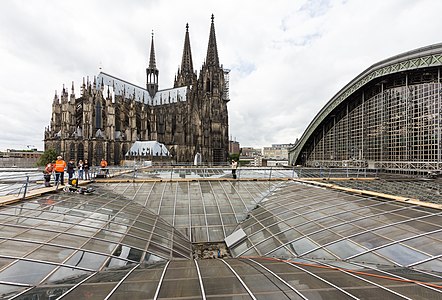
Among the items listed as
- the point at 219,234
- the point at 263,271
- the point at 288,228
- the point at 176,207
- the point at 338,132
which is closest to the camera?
the point at 263,271

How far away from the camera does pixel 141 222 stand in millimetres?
9664

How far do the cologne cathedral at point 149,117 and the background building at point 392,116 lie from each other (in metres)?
35.0

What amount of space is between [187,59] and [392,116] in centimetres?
6989

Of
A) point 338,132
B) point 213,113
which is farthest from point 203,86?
point 338,132

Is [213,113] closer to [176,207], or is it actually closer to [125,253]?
[176,207]

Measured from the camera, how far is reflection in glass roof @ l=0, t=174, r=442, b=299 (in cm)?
424

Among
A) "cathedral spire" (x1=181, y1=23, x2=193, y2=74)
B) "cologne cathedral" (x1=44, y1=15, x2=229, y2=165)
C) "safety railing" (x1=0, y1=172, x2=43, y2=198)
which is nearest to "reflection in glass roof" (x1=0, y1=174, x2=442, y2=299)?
"safety railing" (x1=0, y1=172, x2=43, y2=198)

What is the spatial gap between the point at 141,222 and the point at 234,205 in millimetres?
5799

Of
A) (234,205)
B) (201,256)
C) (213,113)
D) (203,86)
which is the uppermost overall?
(203,86)

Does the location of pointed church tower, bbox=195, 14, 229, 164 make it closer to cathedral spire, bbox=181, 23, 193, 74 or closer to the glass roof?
cathedral spire, bbox=181, 23, 193, 74

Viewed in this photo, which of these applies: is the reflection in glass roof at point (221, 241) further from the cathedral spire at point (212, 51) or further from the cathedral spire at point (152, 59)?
the cathedral spire at point (152, 59)

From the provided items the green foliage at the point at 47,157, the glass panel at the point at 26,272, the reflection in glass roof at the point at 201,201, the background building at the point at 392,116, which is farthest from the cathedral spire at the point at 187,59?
the glass panel at the point at 26,272

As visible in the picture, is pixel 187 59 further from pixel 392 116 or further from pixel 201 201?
pixel 201 201

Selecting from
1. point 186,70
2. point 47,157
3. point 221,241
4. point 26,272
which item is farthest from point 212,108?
point 26,272
